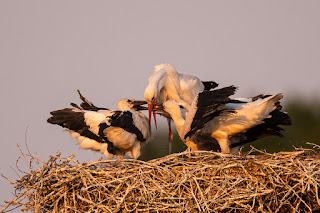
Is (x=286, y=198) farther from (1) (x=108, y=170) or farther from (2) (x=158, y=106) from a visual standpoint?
(2) (x=158, y=106)

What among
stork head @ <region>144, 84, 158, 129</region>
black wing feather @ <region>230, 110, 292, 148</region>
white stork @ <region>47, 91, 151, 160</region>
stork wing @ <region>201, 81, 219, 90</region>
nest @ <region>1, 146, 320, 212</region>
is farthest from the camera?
stork wing @ <region>201, 81, 219, 90</region>

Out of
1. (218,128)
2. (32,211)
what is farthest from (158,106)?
(32,211)

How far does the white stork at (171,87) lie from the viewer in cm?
882

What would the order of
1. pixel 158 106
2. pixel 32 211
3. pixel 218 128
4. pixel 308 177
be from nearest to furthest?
pixel 308 177 < pixel 32 211 < pixel 218 128 < pixel 158 106

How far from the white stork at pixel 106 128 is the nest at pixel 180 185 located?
219cm

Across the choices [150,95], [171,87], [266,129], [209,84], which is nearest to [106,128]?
[150,95]

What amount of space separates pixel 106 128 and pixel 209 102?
1671 millimetres

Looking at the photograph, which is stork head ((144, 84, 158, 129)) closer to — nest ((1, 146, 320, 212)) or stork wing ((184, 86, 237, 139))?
stork wing ((184, 86, 237, 139))

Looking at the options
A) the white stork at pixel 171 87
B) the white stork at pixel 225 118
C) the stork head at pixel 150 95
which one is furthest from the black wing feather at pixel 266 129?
the stork head at pixel 150 95

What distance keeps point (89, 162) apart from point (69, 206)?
516 millimetres

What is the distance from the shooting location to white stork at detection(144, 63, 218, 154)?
8.82 metres

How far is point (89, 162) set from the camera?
20.3 feet

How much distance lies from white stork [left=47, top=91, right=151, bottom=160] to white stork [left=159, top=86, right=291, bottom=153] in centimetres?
76

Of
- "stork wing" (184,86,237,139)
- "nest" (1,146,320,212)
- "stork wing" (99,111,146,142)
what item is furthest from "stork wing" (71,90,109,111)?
"nest" (1,146,320,212)
